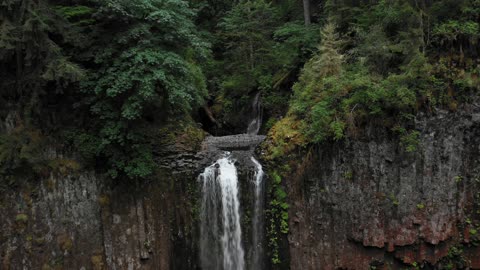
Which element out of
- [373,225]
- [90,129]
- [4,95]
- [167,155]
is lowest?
[373,225]

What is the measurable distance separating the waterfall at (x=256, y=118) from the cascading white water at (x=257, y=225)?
5419mm

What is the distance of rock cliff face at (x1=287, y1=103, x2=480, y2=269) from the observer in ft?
37.3

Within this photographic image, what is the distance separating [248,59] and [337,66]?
6.28 metres

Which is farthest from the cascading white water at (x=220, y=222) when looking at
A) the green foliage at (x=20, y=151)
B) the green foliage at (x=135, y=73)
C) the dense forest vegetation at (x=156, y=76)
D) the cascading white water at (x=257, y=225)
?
the green foliage at (x=20, y=151)

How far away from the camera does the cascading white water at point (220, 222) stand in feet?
39.3

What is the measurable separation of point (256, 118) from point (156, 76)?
821cm

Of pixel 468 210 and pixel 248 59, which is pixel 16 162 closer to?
pixel 248 59

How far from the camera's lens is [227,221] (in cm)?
1198

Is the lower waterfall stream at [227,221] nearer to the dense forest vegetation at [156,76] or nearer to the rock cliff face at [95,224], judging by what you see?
the rock cliff face at [95,224]

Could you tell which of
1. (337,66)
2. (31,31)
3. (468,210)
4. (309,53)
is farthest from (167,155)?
(468,210)

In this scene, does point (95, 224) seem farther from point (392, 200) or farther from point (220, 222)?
point (392, 200)

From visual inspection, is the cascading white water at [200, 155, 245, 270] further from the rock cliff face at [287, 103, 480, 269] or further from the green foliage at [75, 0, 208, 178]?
the green foliage at [75, 0, 208, 178]

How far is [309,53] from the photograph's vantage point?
15.9 metres

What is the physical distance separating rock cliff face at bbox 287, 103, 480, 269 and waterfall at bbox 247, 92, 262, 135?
19.3ft
